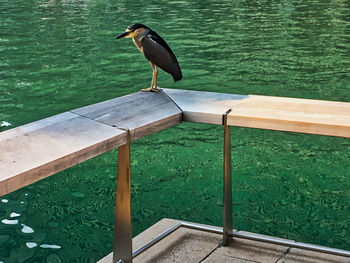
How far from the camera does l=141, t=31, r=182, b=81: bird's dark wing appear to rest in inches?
135

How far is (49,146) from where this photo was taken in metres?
2.26

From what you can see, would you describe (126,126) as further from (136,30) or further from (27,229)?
(27,229)

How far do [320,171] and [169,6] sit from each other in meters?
14.4

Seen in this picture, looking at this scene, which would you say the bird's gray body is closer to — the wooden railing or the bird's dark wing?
the bird's dark wing

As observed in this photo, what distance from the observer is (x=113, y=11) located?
18250 mm

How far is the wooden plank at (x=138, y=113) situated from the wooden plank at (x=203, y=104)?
0.05 metres

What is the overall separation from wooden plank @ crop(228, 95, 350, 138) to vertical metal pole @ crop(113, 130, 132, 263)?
504 millimetres

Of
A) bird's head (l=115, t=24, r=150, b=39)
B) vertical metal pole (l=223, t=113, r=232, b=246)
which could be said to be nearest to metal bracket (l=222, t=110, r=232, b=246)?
vertical metal pole (l=223, t=113, r=232, b=246)

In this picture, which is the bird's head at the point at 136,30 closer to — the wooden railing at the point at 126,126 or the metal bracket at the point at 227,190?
the wooden railing at the point at 126,126

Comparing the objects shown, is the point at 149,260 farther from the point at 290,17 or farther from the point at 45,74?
the point at 290,17

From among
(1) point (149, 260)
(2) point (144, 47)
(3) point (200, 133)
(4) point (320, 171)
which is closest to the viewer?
(1) point (149, 260)

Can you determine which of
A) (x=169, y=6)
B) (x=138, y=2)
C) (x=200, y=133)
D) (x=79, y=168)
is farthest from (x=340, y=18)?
(x=79, y=168)

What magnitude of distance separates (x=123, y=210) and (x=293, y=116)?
83cm

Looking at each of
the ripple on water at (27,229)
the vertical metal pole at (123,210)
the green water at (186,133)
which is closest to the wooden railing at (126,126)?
the vertical metal pole at (123,210)
